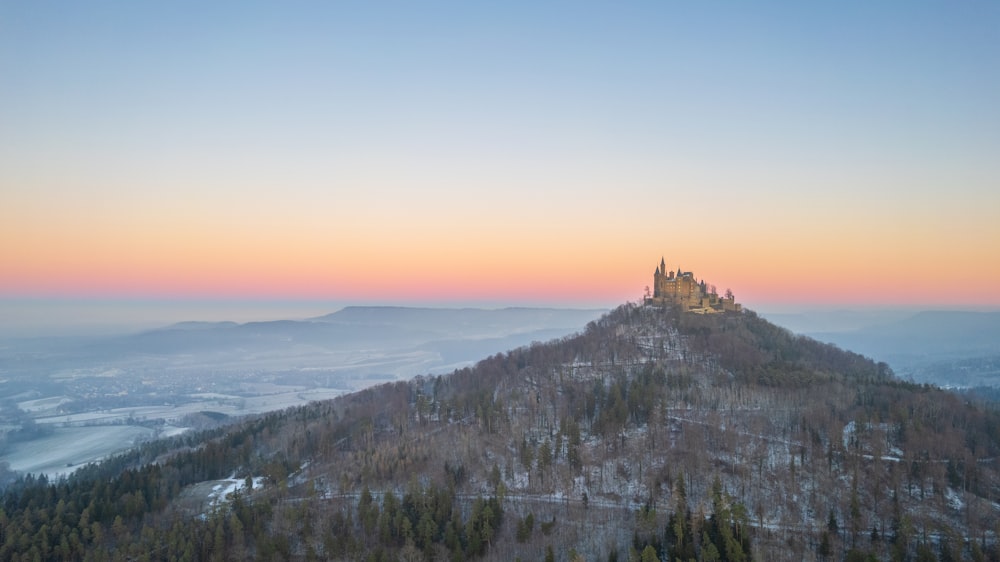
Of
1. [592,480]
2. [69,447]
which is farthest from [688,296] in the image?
[69,447]

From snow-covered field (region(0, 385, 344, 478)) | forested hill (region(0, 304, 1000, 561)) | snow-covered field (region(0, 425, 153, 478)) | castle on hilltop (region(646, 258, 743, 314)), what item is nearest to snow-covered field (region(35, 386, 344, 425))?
snow-covered field (region(0, 385, 344, 478))

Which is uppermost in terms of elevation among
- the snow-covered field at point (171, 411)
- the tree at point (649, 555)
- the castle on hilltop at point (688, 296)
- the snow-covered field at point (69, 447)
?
the castle on hilltop at point (688, 296)

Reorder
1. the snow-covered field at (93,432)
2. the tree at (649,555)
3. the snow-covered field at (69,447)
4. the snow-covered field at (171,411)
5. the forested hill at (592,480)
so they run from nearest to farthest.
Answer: the tree at (649,555) → the forested hill at (592,480) → the snow-covered field at (69,447) → the snow-covered field at (93,432) → the snow-covered field at (171,411)

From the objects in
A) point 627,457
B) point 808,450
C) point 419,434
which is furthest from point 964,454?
point 419,434

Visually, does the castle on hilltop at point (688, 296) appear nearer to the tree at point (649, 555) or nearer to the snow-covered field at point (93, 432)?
the tree at point (649, 555)

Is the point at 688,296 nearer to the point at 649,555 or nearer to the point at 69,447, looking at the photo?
the point at 649,555

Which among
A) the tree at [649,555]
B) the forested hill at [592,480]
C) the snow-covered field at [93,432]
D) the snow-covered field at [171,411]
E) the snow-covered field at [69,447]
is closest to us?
the tree at [649,555]

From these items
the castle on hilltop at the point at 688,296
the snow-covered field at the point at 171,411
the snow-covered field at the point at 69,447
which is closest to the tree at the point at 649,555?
the castle on hilltop at the point at 688,296
